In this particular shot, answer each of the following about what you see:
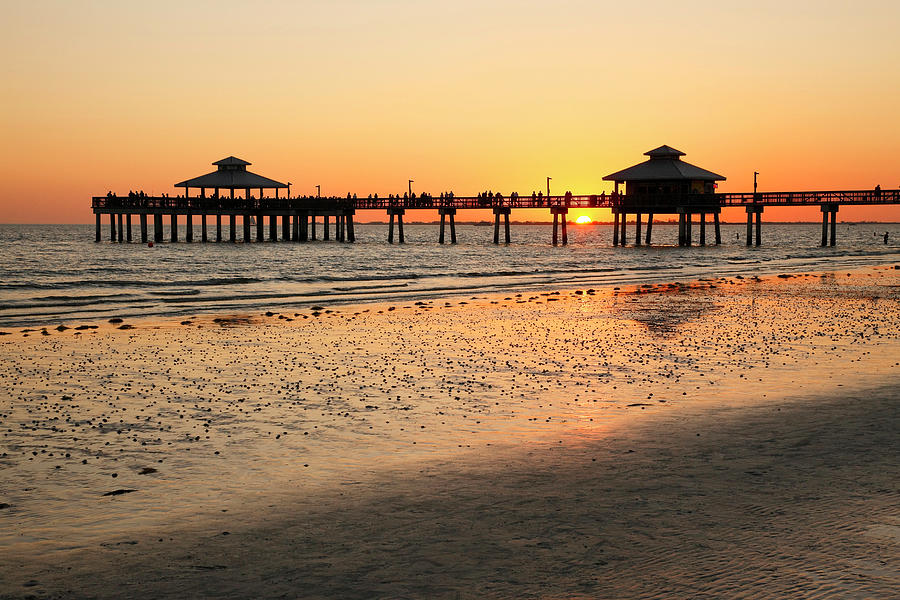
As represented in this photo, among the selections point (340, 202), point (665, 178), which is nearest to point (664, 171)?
point (665, 178)

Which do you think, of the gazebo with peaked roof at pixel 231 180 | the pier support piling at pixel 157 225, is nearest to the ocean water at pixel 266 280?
the gazebo with peaked roof at pixel 231 180

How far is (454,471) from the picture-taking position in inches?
311

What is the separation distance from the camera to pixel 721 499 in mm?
6934

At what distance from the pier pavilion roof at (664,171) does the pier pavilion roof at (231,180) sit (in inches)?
1300

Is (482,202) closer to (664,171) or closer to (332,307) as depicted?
(664,171)

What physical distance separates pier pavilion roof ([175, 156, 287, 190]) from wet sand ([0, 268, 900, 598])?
70689 millimetres

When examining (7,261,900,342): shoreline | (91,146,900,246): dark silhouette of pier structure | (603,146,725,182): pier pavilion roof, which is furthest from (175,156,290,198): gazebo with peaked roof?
(7,261,900,342): shoreline

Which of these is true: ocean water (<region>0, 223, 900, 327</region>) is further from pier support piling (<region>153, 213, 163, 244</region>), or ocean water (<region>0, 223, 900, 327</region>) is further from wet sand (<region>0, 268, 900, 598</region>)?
pier support piling (<region>153, 213, 163, 244</region>)

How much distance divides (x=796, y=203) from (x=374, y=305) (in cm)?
5259

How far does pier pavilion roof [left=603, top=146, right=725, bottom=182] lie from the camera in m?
73.9

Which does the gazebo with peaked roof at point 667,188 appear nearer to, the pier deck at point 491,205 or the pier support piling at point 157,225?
the pier deck at point 491,205

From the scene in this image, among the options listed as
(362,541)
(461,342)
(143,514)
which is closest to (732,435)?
(362,541)

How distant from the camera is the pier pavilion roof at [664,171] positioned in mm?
73938

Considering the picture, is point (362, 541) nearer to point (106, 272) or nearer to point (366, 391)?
point (366, 391)
